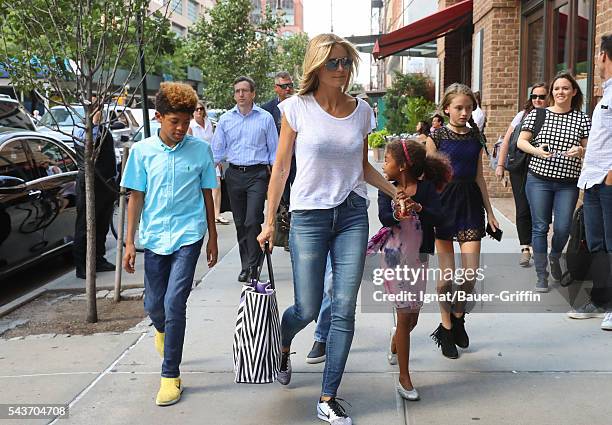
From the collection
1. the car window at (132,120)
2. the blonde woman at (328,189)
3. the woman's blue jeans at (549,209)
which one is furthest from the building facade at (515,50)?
the car window at (132,120)

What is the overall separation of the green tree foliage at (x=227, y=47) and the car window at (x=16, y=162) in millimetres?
19281

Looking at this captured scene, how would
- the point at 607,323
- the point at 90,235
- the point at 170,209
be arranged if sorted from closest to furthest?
the point at 170,209 < the point at 607,323 < the point at 90,235

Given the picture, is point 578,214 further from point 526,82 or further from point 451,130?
point 526,82

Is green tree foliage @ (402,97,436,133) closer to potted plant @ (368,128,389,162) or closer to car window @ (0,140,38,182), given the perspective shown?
potted plant @ (368,128,389,162)

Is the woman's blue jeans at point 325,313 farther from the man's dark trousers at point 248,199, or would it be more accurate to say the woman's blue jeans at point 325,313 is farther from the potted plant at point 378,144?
the potted plant at point 378,144

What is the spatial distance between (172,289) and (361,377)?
1246mm

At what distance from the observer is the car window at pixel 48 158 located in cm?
799

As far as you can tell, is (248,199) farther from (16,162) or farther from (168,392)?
(168,392)

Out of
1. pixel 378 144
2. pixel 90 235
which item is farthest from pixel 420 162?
pixel 378 144

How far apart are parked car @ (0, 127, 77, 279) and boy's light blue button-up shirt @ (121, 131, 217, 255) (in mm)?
3175

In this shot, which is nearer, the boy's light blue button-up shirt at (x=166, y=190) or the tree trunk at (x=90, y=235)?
the boy's light blue button-up shirt at (x=166, y=190)

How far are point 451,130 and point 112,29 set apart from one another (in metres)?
2.87

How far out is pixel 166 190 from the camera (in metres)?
4.23

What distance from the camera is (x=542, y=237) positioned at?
621 cm
